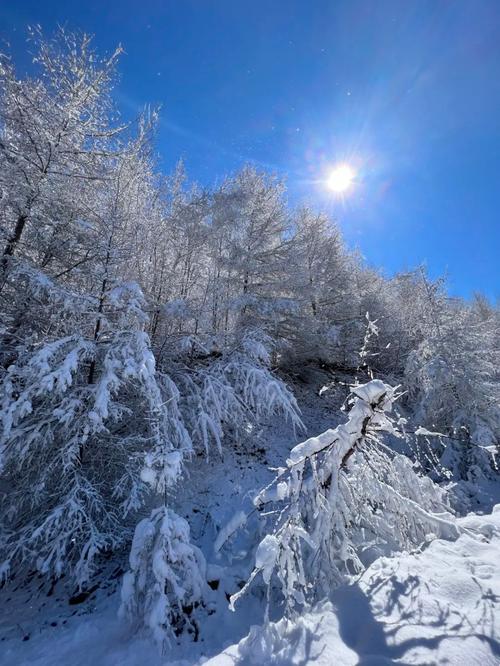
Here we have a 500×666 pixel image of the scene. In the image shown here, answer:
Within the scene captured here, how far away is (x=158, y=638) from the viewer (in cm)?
350

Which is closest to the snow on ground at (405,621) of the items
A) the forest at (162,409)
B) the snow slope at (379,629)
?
the snow slope at (379,629)

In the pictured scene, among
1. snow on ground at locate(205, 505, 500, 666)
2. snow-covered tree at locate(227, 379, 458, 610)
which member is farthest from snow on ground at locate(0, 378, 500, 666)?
snow-covered tree at locate(227, 379, 458, 610)

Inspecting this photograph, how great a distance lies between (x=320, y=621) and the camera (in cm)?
288

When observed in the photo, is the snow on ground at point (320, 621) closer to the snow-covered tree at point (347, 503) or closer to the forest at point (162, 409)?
the forest at point (162, 409)

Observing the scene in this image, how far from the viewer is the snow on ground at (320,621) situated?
7.54 ft

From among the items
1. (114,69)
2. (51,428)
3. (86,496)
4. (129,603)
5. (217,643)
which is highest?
(114,69)

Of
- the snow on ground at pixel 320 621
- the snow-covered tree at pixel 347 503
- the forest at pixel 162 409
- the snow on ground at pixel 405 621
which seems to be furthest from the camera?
the forest at pixel 162 409

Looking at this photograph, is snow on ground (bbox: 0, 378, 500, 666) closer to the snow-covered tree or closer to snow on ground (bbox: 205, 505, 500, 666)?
snow on ground (bbox: 205, 505, 500, 666)

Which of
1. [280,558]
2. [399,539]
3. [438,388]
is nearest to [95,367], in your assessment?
[280,558]

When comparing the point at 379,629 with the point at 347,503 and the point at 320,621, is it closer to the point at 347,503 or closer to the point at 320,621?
the point at 320,621

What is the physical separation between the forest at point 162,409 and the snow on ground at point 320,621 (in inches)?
4.6

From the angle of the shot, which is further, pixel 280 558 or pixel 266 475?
pixel 266 475

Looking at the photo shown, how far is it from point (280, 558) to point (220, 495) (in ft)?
13.0

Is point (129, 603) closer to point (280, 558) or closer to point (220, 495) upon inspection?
point (280, 558)
